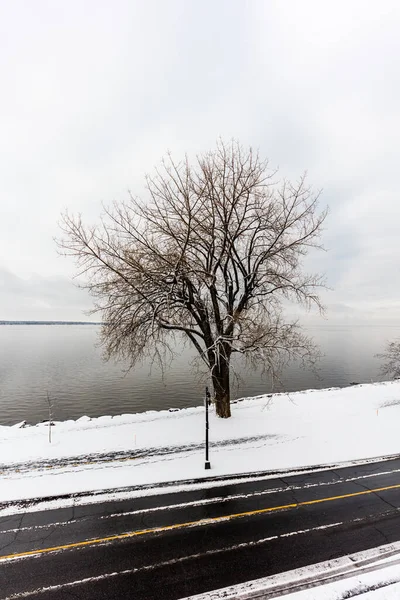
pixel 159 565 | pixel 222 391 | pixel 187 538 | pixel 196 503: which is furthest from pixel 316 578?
pixel 222 391

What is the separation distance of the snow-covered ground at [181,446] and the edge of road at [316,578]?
15.2ft

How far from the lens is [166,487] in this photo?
9.88 m

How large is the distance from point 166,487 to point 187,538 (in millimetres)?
2759

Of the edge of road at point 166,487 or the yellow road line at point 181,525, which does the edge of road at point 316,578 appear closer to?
the yellow road line at point 181,525

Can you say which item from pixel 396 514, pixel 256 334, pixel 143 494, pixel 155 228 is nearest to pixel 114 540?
pixel 143 494

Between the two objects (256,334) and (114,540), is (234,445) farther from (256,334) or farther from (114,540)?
(114,540)

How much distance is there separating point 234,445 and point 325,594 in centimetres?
757

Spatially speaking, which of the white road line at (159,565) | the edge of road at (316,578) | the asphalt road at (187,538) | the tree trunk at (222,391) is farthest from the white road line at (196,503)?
the tree trunk at (222,391)

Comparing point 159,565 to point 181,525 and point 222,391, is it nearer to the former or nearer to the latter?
point 181,525

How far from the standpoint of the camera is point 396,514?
8492 millimetres

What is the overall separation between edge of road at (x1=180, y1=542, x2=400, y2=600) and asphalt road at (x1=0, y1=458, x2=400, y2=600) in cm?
15

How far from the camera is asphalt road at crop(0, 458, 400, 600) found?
19.9 ft

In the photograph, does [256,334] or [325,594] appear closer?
[325,594]

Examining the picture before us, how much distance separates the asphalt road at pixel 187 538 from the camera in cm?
605
